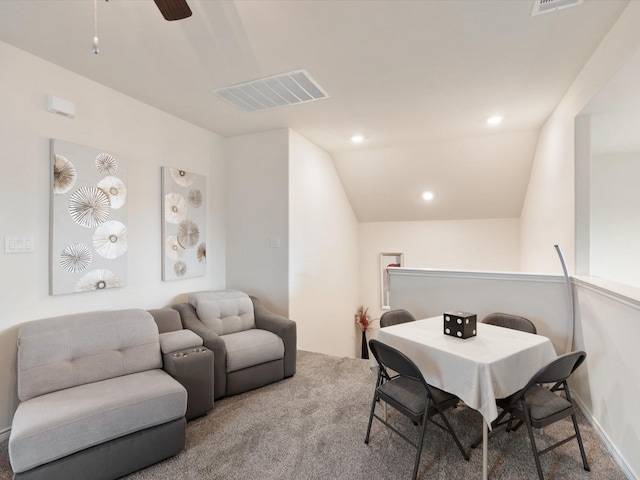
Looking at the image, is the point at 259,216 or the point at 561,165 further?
the point at 259,216

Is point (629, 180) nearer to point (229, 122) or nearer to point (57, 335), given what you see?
point (229, 122)

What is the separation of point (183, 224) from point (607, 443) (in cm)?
401

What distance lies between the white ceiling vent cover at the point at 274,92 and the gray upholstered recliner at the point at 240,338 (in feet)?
6.59

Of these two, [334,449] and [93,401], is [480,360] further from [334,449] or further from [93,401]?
[93,401]

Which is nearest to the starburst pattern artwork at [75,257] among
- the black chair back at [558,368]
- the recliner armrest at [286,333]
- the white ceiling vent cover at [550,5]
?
the recliner armrest at [286,333]

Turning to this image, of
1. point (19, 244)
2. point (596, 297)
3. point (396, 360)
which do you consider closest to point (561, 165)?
point (596, 297)

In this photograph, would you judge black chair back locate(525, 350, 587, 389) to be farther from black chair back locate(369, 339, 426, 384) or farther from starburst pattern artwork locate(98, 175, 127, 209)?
starburst pattern artwork locate(98, 175, 127, 209)

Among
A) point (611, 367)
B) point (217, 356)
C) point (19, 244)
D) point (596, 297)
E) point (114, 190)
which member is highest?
point (114, 190)

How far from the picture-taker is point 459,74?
2768 millimetres

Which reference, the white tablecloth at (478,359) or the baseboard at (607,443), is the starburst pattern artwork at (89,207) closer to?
the white tablecloth at (478,359)

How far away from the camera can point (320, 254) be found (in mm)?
4855

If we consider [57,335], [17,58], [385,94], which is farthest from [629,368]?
[17,58]

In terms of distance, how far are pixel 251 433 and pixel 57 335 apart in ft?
4.96

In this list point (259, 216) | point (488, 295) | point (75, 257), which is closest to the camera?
point (75, 257)
